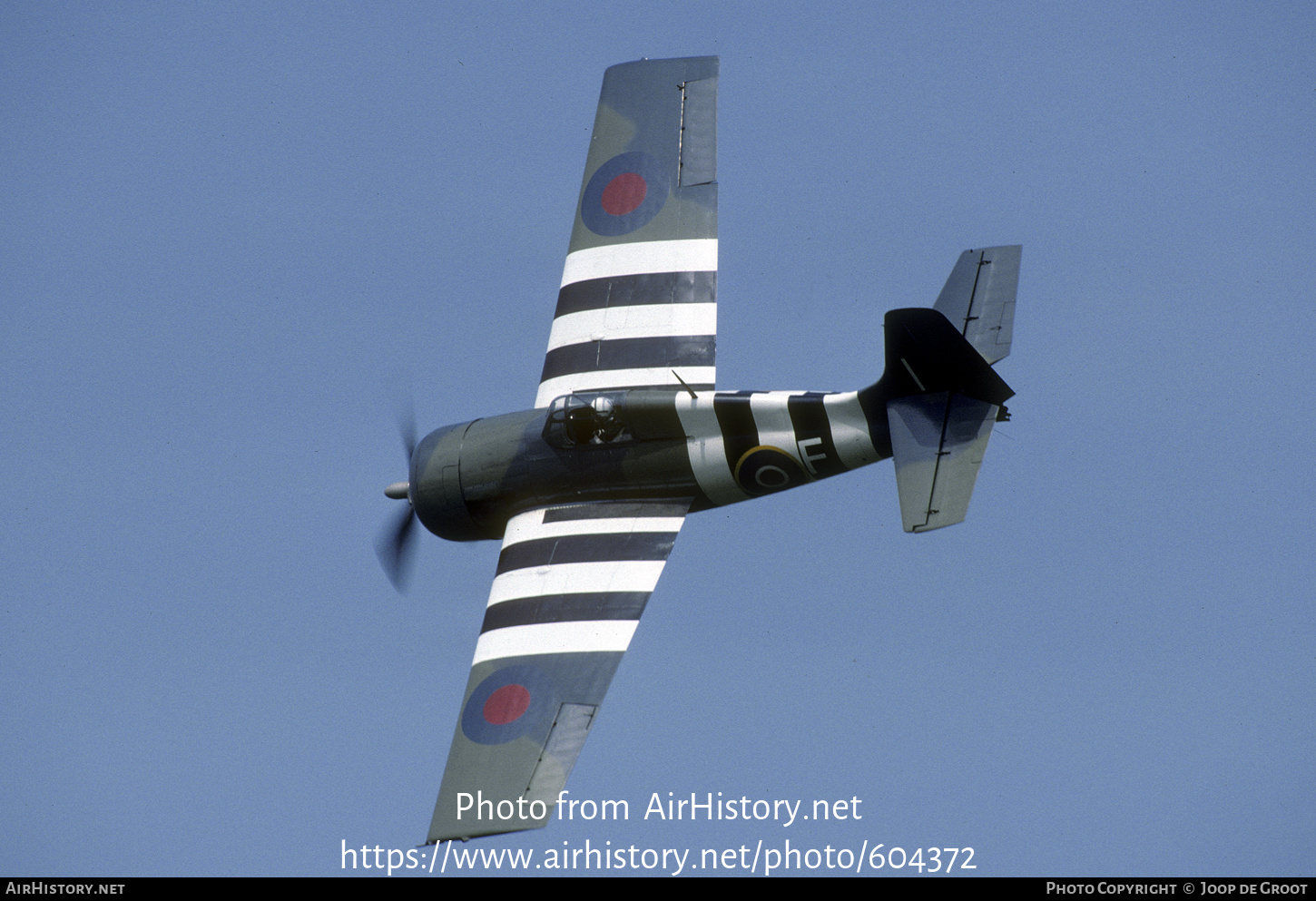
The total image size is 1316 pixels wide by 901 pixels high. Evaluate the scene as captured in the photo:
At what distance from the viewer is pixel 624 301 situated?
24969mm

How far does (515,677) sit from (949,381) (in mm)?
6549

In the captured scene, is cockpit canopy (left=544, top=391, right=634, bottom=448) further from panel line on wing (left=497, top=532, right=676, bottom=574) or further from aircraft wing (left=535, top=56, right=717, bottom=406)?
panel line on wing (left=497, top=532, right=676, bottom=574)

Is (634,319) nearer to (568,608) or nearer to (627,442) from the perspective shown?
(627,442)

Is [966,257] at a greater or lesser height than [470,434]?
greater

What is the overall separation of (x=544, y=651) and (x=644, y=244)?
6816 mm

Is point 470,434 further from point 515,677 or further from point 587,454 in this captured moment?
point 515,677

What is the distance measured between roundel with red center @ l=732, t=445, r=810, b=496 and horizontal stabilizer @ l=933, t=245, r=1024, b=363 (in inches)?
113

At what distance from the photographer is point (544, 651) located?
21703 millimetres

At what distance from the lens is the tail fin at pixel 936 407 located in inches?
802

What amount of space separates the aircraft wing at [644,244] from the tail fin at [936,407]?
323cm

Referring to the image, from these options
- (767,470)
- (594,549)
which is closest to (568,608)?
(594,549)
